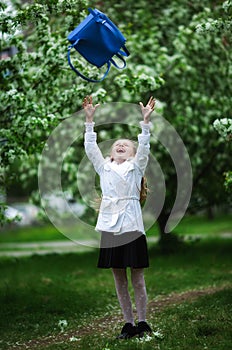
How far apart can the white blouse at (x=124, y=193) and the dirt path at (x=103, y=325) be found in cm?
137

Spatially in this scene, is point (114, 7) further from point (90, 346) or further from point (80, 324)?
point (90, 346)

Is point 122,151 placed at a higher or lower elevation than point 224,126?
lower

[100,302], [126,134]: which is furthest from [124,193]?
[126,134]

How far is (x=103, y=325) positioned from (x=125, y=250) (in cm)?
158

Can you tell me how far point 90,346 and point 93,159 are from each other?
1.82 m

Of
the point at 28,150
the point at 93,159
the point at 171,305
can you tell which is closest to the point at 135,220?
the point at 93,159

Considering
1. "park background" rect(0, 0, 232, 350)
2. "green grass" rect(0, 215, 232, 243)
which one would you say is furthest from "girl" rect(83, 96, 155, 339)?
"green grass" rect(0, 215, 232, 243)

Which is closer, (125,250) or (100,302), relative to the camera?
(125,250)

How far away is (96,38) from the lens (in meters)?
6.91

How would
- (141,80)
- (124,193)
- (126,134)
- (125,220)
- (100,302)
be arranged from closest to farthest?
(125,220), (124,193), (141,80), (100,302), (126,134)

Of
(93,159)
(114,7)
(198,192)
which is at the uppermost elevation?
(114,7)

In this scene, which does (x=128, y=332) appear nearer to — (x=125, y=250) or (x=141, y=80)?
(x=125, y=250)

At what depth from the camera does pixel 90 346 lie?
20.4 ft

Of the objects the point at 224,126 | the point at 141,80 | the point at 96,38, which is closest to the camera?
the point at 96,38
